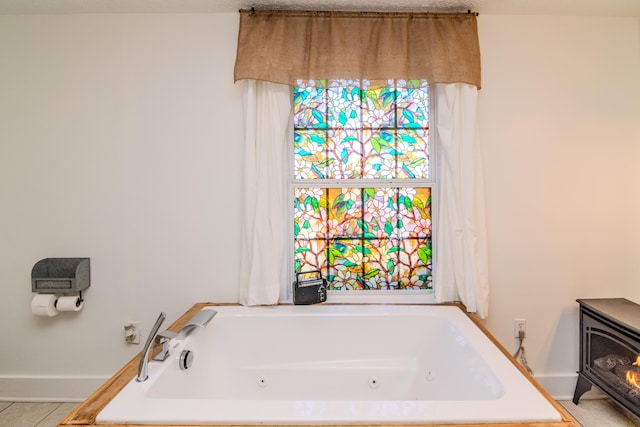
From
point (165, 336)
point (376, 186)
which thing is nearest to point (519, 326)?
point (376, 186)

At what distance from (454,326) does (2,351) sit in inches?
105

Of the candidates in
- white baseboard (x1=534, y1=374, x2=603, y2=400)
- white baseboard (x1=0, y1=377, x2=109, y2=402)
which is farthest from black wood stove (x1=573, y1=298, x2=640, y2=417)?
white baseboard (x1=0, y1=377, x2=109, y2=402)

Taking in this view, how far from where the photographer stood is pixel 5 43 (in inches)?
76.1

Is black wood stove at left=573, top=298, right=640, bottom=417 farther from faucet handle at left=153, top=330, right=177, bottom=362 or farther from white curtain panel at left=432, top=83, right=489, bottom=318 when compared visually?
faucet handle at left=153, top=330, right=177, bottom=362

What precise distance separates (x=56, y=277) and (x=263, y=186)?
4.29 feet

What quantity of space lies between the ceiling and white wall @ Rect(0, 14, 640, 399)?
5cm

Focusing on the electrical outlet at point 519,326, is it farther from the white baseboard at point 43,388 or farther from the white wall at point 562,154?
the white baseboard at point 43,388

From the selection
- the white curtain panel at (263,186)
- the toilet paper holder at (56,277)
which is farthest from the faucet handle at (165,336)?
the toilet paper holder at (56,277)

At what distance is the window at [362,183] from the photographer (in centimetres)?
202

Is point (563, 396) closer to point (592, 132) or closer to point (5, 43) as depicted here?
point (592, 132)

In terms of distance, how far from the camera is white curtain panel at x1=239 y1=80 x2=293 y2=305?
184cm

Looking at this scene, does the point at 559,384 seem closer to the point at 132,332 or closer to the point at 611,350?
the point at 611,350

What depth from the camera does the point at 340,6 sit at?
1824mm

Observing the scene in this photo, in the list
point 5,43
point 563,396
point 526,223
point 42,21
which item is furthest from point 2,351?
point 563,396
